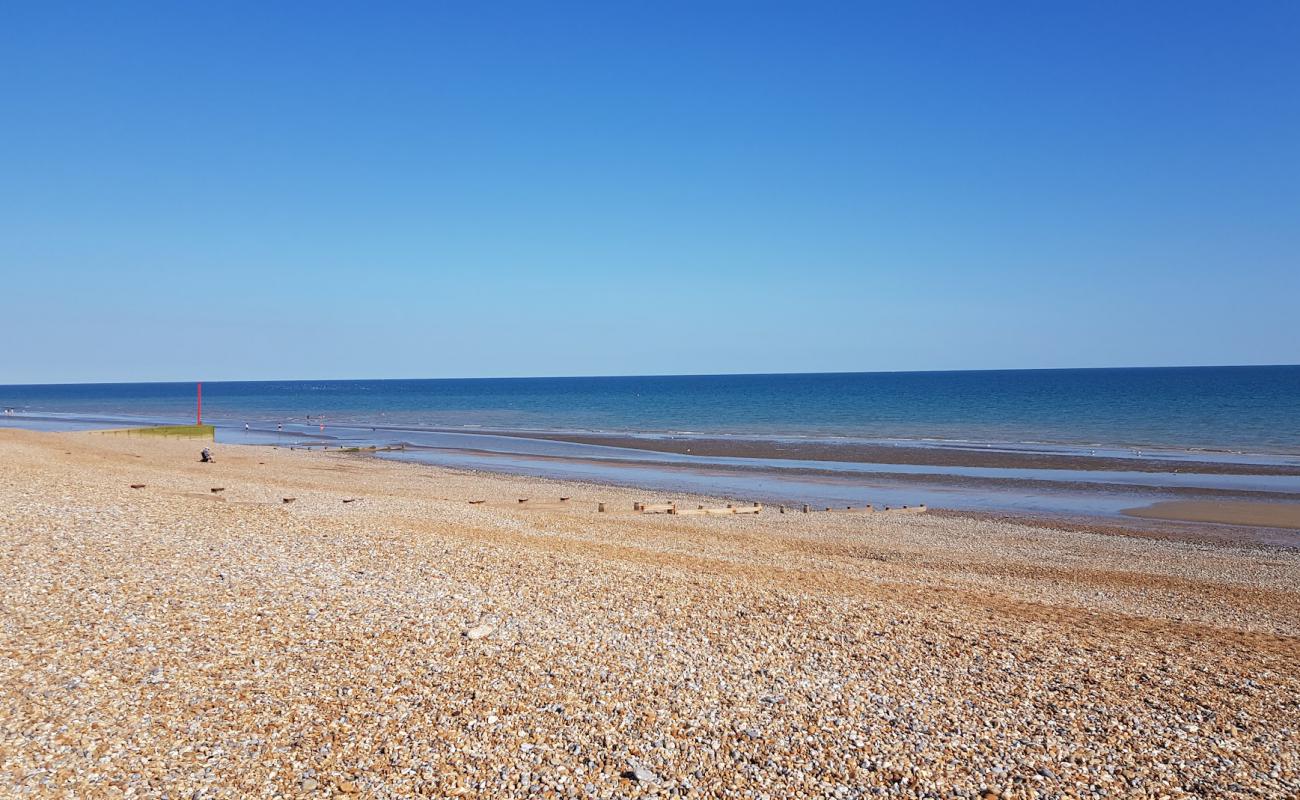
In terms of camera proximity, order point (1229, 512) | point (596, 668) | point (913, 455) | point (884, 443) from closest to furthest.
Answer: point (596, 668)
point (1229, 512)
point (913, 455)
point (884, 443)

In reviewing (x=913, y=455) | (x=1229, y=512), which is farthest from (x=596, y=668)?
(x=913, y=455)

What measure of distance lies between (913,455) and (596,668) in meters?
35.4

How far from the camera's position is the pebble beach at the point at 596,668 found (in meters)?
6.30

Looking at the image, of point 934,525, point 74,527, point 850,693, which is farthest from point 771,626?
point 934,525

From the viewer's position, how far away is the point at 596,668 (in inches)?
332

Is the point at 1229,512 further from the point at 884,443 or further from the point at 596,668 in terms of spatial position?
the point at 884,443

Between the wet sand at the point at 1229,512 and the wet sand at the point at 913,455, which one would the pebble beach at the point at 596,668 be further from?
the wet sand at the point at 913,455

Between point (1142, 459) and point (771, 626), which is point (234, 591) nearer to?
point (771, 626)

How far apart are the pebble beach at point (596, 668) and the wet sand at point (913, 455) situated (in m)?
20.3

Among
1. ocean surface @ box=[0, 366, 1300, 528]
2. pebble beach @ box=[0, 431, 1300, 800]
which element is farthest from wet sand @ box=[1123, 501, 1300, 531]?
pebble beach @ box=[0, 431, 1300, 800]

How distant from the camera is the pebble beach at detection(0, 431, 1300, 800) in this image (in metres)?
6.30

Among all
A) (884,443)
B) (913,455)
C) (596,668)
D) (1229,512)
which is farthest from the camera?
(884,443)

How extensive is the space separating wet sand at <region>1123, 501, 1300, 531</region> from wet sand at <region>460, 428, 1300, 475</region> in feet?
28.6

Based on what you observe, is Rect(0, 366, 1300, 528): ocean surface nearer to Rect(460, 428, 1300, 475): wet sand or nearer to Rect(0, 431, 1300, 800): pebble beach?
Rect(460, 428, 1300, 475): wet sand
